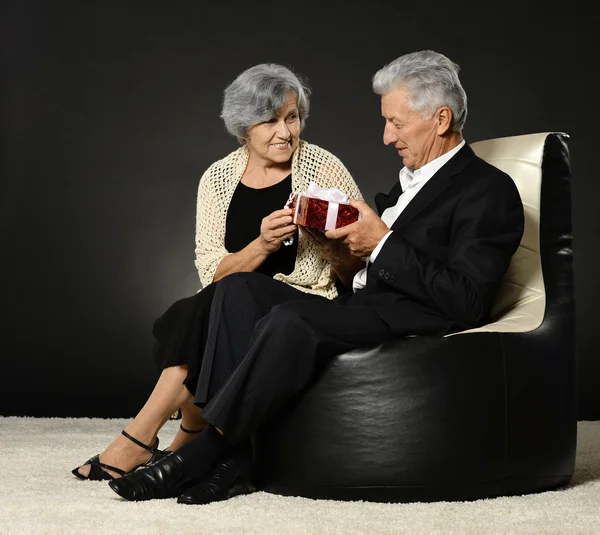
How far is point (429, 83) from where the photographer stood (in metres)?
2.84

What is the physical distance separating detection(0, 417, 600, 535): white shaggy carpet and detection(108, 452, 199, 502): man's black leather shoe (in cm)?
4

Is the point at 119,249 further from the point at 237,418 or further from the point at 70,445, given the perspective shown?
the point at 237,418

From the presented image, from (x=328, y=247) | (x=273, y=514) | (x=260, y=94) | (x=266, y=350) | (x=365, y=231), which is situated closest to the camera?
(x=273, y=514)

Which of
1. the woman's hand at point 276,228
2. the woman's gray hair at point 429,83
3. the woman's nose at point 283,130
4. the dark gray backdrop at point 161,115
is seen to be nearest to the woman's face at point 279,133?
the woman's nose at point 283,130

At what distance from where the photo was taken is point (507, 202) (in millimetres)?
2684

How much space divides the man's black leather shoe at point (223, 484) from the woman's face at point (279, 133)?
45.0 inches

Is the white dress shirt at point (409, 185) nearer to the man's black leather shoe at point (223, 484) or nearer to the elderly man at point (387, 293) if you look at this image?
the elderly man at point (387, 293)

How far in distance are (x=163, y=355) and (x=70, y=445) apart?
0.84 m

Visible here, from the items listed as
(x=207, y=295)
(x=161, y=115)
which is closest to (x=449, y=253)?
(x=207, y=295)

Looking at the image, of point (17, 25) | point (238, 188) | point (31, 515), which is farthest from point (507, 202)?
point (17, 25)

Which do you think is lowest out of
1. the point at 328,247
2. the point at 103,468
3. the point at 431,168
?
the point at 103,468

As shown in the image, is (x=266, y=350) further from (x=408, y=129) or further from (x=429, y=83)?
(x=429, y=83)

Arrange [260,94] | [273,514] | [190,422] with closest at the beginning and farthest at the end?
1. [273,514]
2. [190,422]
3. [260,94]

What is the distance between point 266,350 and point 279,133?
1.06 m
